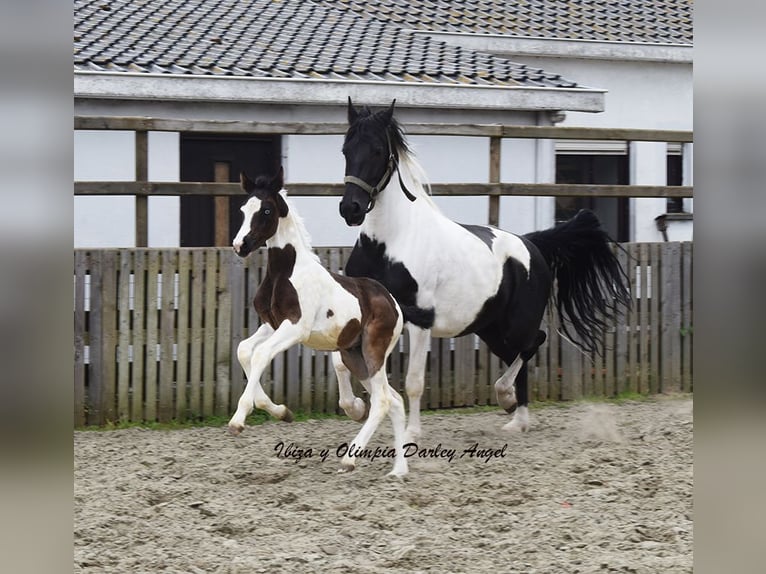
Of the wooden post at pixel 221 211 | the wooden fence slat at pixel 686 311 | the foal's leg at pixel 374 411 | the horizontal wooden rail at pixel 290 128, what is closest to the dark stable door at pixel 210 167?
the wooden post at pixel 221 211

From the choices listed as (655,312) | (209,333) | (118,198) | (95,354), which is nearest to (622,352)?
(655,312)

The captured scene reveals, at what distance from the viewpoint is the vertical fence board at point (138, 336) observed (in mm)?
6473

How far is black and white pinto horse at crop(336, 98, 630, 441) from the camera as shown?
4891mm

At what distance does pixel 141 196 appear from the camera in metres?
6.66

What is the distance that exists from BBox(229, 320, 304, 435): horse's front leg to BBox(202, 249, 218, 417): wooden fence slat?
6.93 feet

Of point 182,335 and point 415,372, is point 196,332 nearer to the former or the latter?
point 182,335

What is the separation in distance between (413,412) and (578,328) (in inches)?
59.3

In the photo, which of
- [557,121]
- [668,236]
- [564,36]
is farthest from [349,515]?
[564,36]

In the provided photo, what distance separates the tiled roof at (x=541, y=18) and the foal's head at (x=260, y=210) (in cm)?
848

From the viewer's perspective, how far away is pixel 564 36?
12812mm

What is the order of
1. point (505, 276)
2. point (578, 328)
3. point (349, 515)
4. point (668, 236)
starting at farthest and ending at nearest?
point (668, 236) → point (578, 328) → point (505, 276) → point (349, 515)

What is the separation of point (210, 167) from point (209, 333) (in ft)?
8.68

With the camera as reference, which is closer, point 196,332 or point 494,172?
point 196,332
